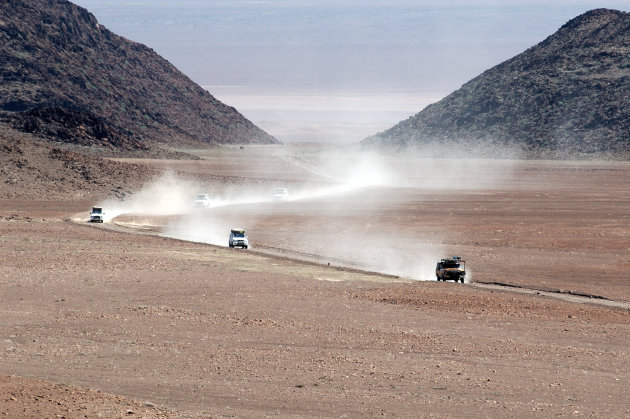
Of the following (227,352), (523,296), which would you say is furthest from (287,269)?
(227,352)

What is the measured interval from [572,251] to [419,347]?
30018 millimetres

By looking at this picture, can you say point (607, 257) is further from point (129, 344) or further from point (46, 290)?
point (129, 344)

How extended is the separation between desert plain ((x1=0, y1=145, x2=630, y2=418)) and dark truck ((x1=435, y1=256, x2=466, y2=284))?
680 millimetres

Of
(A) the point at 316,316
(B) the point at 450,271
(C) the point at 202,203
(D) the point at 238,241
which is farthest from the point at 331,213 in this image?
(A) the point at 316,316

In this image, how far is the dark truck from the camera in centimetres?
4334

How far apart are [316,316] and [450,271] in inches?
502

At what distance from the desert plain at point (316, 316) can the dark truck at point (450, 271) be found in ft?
2.23

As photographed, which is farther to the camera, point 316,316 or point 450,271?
point 450,271

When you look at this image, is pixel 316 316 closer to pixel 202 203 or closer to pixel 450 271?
pixel 450 271

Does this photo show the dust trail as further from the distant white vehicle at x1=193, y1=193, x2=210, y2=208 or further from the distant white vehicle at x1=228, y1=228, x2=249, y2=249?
the distant white vehicle at x1=228, y1=228, x2=249, y2=249

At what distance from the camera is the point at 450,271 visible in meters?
43.3

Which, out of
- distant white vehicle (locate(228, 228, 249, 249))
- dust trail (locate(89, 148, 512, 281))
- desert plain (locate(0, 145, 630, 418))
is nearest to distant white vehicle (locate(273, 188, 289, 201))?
dust trail (locate(89, 148, 512, 281))

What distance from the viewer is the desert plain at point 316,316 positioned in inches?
837

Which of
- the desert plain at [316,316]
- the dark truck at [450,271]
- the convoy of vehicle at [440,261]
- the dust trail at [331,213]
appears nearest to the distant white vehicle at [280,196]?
the dust trail at [331,213]
